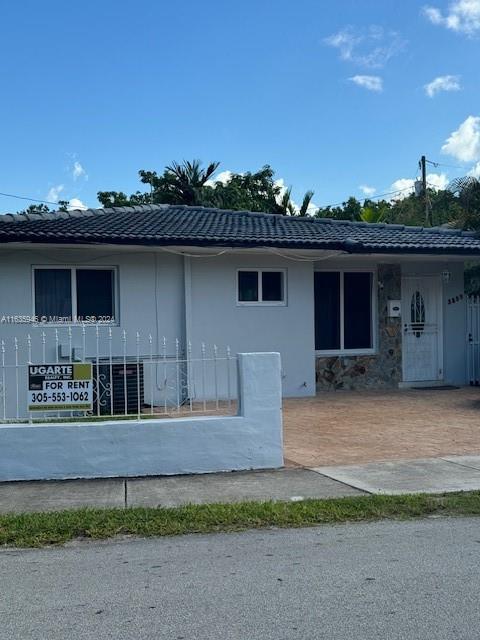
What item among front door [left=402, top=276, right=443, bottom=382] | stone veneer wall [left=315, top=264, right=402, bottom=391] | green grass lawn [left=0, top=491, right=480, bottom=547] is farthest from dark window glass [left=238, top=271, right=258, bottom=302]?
green grass lawn [left=0, top=491, right=480, bottom=547]

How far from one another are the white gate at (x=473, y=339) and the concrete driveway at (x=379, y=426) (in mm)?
1086

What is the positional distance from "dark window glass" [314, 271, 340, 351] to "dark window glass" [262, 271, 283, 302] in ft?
3.67

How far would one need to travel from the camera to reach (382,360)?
15.2m

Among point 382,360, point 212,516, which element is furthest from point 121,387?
point 382,360

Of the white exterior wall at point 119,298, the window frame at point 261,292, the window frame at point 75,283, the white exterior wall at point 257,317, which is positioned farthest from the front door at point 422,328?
the window frame at point 75,283

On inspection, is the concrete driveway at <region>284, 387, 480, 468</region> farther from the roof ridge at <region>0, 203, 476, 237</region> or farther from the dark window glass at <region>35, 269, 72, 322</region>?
the dark window glass at <region>35, 269, 72, 322</region>

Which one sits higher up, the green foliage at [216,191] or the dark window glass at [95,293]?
the green foliage at [216,191]

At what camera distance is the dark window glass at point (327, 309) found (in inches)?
586

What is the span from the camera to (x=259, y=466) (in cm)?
823

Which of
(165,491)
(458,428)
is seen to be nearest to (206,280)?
(458,428)

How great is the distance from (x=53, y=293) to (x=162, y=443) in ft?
18.3

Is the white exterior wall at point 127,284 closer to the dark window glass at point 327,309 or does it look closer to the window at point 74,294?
the window at point 74,294

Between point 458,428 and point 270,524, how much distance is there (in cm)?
546

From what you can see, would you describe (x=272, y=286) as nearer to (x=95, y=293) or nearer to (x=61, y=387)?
(x=95, y=293)
